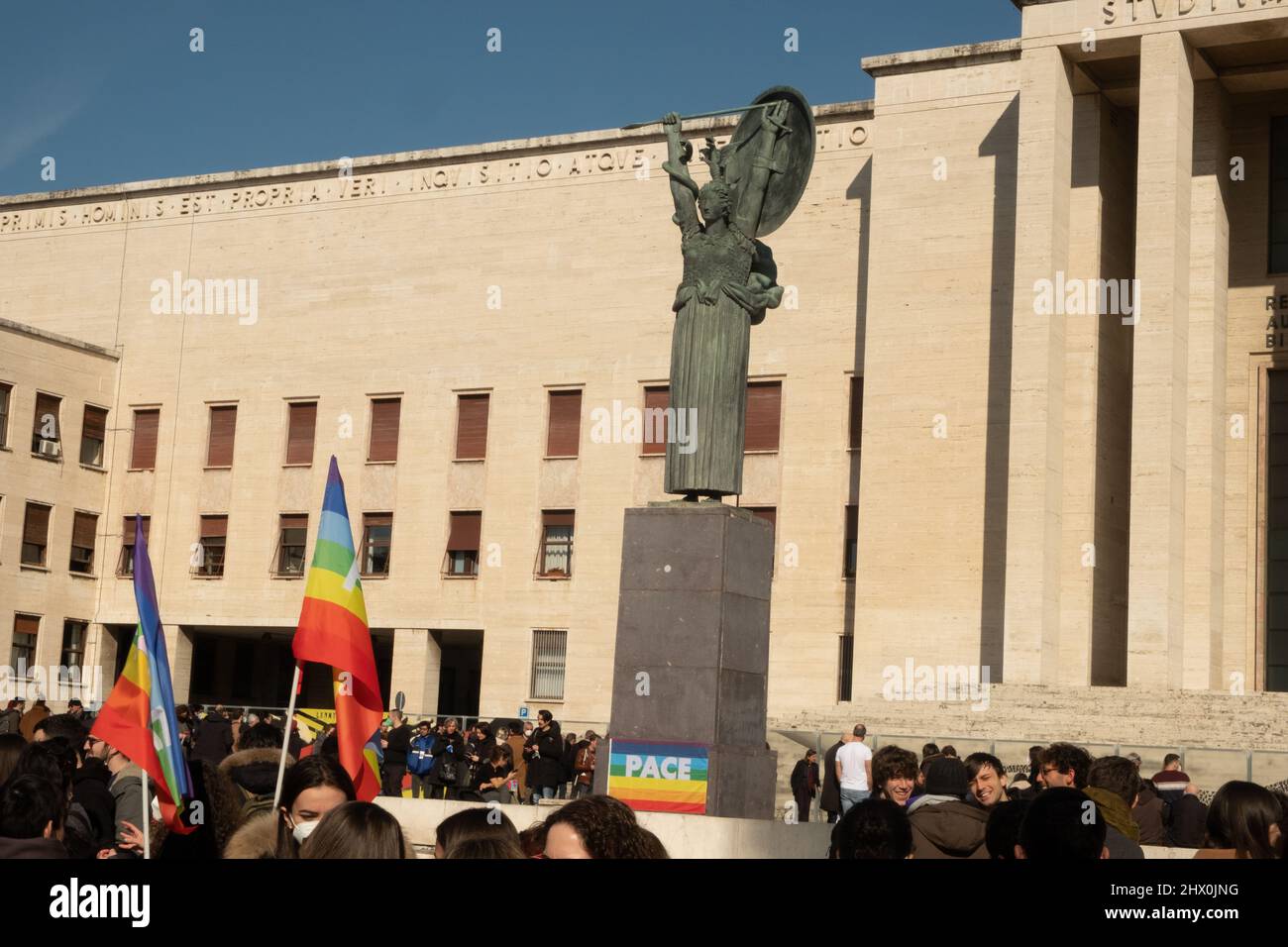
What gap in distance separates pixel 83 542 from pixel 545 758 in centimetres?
2238

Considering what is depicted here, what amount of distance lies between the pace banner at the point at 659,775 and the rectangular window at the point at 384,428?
25960mm

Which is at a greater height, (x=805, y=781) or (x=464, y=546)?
(x=464, y=546)

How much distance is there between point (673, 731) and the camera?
49.5 ft

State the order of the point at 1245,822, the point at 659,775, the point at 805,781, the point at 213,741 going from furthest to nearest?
the point at 805,781 → the point at 213,741 → the point at 659,775 → the point at 1245,822

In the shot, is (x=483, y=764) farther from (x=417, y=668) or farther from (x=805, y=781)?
(x=417, y=668)

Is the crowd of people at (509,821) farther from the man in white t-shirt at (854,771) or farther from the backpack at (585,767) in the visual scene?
the backpack at (585,767)

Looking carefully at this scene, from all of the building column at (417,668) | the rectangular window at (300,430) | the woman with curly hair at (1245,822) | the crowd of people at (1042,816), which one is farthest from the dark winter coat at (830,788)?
the rectangular window at (300,430)

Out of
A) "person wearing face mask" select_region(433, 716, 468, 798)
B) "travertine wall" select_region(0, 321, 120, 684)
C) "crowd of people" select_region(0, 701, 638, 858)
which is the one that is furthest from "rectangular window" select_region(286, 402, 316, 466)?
"crowd of people" select_region(0, 701, 638, 858)

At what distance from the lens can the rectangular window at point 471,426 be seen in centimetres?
→ 3947

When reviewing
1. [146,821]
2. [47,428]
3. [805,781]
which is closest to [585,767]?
[805,781]

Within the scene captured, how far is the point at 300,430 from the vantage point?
4134 cm

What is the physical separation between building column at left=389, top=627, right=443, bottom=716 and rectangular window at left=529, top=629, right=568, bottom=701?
2582 mm
